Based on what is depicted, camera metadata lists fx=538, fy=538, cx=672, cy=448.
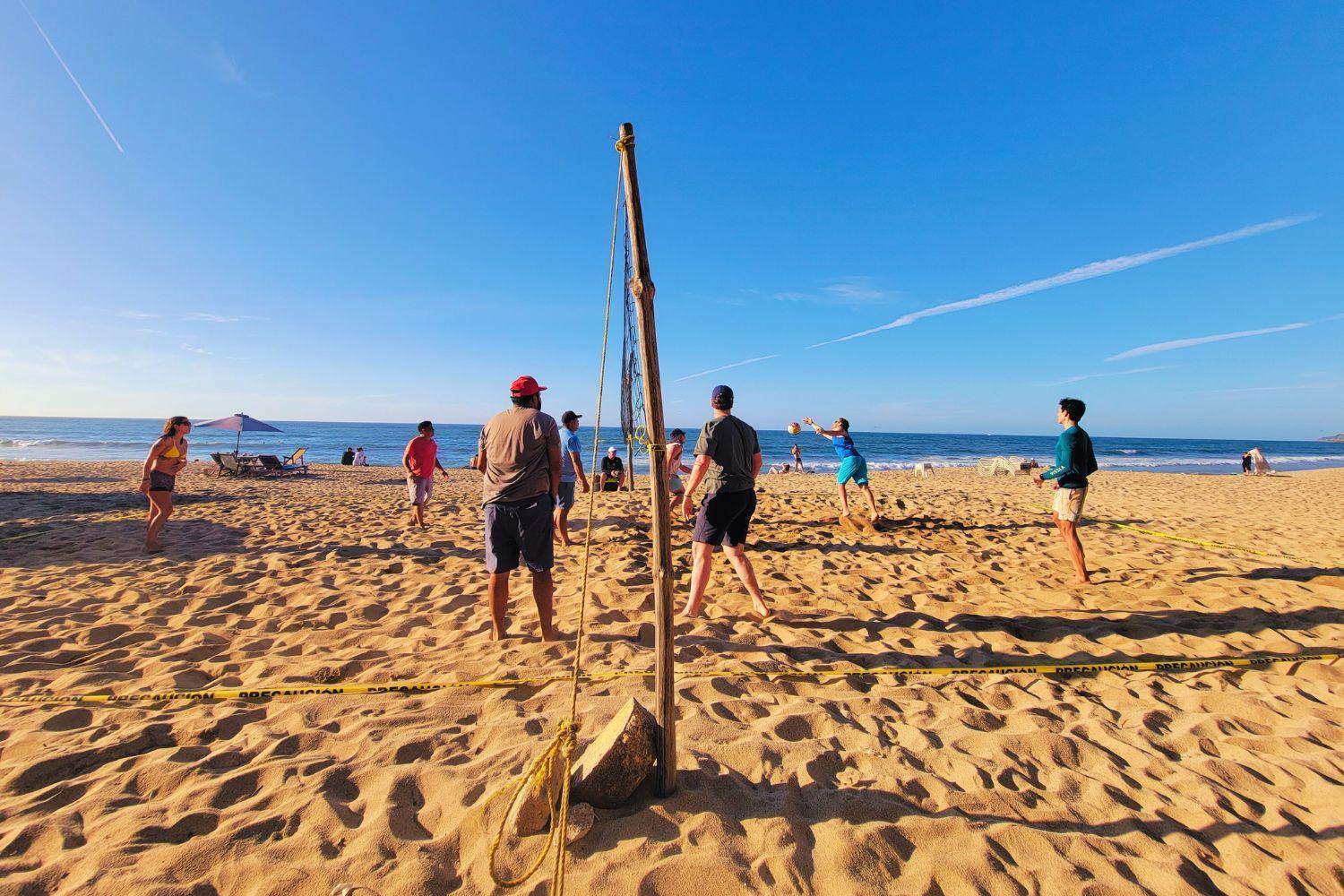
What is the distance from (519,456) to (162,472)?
18.3 ft

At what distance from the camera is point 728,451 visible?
4.13 m

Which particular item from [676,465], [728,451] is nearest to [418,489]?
[676,465]

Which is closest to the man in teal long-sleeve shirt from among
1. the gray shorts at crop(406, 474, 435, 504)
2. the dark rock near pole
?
the dark rock near pole

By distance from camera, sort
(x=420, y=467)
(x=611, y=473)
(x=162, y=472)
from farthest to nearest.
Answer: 1. (x=611, y=473)
2. (x=420, y=467)
3. (x=162, y=472)

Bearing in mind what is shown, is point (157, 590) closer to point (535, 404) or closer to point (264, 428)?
point (535, 404)

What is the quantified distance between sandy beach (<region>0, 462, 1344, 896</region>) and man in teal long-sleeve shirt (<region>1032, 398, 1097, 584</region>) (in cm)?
55

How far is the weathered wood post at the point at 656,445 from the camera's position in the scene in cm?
213

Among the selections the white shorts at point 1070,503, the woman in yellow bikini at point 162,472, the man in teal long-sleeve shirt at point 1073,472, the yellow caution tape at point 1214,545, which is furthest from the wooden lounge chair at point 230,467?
the yellow caution tape at point 1214,545

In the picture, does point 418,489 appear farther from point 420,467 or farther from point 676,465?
point 676,465


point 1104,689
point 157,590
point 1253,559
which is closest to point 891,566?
point 1104,689

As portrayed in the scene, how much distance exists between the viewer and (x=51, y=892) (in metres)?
1.67

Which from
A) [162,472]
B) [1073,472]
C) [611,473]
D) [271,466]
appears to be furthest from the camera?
[271,466]

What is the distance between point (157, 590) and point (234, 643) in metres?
1.85

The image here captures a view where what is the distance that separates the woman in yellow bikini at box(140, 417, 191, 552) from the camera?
6.19m
